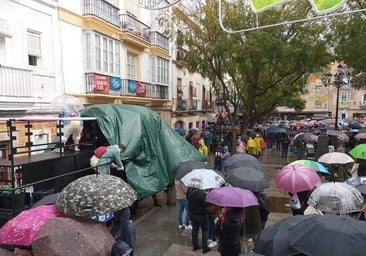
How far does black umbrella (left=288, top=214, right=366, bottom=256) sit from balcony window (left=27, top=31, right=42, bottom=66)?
1027 centimetres

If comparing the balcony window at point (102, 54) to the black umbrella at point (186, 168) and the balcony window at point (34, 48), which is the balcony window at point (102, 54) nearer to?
the balcony window at point (34, 48)

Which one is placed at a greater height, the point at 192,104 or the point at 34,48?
the point at 34,48

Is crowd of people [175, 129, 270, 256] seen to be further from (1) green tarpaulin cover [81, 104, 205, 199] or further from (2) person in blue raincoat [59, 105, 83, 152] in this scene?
(2) person in blue raincoat [59, 105, 83, 152]

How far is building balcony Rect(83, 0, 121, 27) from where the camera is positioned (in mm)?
12711

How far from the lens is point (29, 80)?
32.1ft

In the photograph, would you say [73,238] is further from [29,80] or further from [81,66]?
[81,66]

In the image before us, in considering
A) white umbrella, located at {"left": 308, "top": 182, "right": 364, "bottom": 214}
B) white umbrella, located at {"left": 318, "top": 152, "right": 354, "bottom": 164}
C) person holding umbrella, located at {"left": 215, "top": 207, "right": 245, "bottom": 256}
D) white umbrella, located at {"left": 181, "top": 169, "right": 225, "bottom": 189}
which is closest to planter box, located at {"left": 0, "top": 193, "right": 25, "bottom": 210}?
white umbrella, located at {"left": 181, "top": 169, "right": 225, "bottom": 189}

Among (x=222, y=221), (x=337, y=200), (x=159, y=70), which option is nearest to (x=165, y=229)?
(x=222, y=221)

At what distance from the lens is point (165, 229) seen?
23.8ft

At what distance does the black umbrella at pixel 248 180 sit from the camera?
5.41 metres

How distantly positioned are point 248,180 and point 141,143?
3.18m

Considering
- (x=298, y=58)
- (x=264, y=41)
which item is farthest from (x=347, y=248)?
(x=298, y=58)

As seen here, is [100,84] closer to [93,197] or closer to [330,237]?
[93,197]

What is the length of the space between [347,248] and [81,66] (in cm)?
1204
